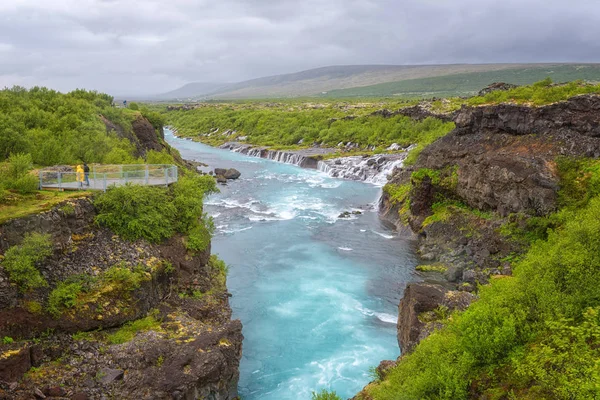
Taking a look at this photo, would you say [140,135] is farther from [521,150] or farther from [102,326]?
[521,150]

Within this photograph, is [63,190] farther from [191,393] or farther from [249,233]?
[249,233]

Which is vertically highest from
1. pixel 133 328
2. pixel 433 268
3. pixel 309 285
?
pixel 133 328

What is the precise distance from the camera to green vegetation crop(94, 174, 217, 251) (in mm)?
20594

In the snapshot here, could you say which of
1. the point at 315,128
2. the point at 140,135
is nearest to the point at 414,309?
the point at 140,135

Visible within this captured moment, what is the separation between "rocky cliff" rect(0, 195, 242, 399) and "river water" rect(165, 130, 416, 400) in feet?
10.9

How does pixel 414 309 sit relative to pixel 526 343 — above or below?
below

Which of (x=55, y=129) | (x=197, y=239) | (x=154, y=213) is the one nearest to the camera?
(x=154, y=213)

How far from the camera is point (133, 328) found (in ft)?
57.5

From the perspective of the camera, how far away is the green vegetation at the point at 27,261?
51.9 feet

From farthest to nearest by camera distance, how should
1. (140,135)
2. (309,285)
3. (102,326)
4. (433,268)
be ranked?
1. (140,135)
2. (433,268)
3. (309,285)
4. (102,326)

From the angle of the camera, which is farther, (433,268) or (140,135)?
(140,135)

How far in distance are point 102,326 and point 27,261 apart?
11.9 feet

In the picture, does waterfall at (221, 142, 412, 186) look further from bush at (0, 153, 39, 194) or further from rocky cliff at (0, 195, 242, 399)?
bush at (0, 153, 39, 194)

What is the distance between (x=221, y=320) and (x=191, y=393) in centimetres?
495
